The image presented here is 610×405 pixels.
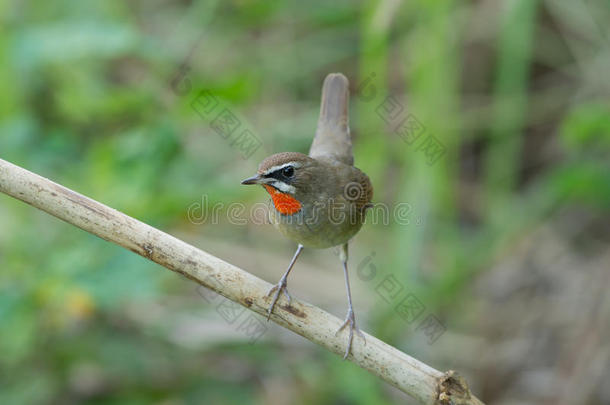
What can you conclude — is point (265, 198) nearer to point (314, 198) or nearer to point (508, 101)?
point (314, 198)

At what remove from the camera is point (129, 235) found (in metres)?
2.98

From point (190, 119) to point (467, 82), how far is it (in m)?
5.13

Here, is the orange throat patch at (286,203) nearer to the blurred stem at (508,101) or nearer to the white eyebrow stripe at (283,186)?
the white eyebrow stripe at (283,186)

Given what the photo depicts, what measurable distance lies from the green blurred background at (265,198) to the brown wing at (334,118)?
1.95 feet

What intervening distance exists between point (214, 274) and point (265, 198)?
3534 mm

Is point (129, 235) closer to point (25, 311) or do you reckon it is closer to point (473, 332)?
point (25, 311)

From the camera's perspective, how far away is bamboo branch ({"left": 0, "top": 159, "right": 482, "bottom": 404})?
9.54 ft

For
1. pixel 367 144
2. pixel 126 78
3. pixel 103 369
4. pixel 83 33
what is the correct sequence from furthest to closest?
pixel 126 78
pixel 367 144
pixel 83 33
pixel 103 369

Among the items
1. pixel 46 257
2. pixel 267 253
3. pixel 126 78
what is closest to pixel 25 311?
pixel 46 257

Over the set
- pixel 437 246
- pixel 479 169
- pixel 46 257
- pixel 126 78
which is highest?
pixel 126 78

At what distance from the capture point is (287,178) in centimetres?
388

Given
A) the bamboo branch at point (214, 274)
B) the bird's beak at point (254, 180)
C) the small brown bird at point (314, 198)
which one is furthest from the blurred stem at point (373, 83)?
the bamboo branch at point (214, 274)

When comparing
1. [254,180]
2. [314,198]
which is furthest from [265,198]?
[254,180]

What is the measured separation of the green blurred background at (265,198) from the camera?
15.3ft
